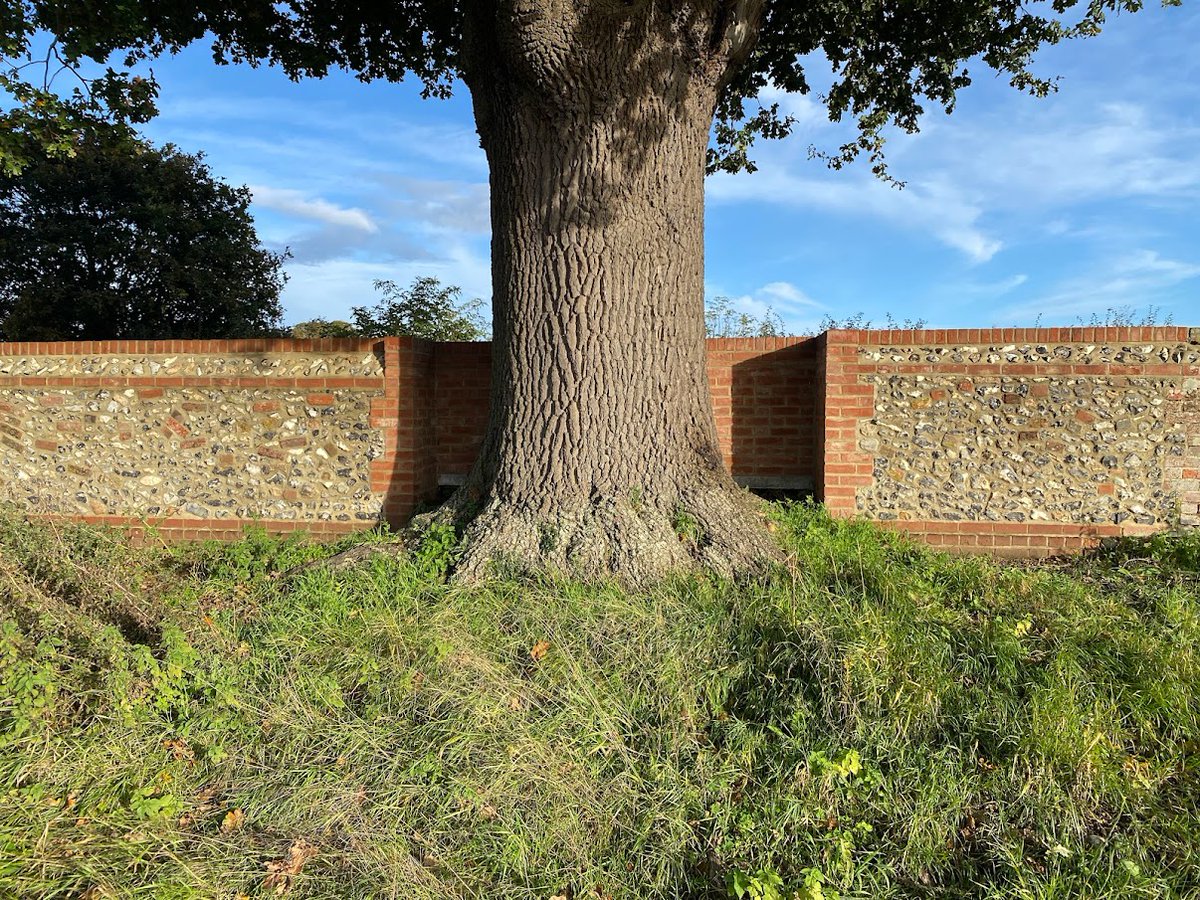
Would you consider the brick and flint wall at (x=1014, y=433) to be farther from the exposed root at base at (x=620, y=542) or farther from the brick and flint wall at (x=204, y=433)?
the brick and flint wall at (x=204, y=433)

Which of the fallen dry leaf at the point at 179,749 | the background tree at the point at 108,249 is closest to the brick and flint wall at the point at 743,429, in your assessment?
the fallen dry leaf at the point at 179,749

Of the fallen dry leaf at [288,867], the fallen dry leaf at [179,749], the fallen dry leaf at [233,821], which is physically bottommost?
the fallen dry leaf at [288,867]

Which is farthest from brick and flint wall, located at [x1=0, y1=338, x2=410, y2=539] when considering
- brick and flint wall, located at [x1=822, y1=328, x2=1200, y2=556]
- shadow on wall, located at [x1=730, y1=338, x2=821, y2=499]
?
brick and flint wall, located at [x1=822, y1=328, x2=1200, y2=556]

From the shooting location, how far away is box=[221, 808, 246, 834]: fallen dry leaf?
274cm

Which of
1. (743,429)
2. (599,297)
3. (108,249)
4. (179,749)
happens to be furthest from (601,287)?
(108,249)

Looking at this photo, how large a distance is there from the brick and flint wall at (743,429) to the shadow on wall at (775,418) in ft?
0.06

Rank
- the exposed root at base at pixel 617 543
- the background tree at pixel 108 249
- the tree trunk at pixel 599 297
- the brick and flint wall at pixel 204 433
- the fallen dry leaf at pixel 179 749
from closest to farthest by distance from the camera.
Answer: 1. the fallen dry leaf at pixel 179 749
2. the exposed root at base at pixel 617 543
3. the tree trunk at pixel 599 297
4. the brick and flint wall at pixel 204 433
5. the background tree at pixel 108 249

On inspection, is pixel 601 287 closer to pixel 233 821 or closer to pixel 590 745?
pixel 590 745

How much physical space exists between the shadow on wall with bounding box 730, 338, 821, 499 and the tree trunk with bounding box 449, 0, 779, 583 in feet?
5.41

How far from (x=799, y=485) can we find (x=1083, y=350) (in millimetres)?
2522

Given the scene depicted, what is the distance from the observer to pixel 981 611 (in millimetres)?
4145

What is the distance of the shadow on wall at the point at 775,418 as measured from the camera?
6652mm

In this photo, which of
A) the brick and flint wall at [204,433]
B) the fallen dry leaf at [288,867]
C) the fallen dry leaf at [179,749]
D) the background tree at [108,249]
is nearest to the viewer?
the fallen dry leaf at [288,867]

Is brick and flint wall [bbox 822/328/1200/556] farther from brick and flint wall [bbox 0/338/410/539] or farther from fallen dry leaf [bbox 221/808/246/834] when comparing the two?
fallen dry leaf [bbox 221/808/246/834]
